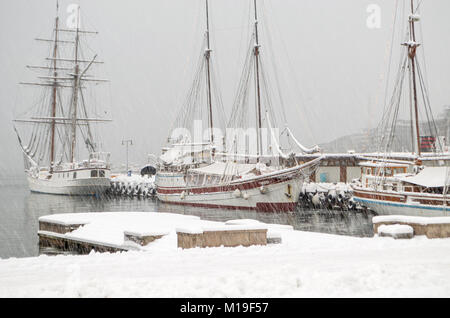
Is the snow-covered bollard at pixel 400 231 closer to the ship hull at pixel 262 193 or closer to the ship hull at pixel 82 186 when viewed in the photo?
the ship hull at pixel 262 193

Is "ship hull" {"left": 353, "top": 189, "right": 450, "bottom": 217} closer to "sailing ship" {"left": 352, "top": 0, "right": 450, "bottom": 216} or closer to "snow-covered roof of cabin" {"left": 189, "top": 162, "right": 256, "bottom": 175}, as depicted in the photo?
"sailing ship" {"left": 352, "top": 0, "right": 450, "bottom": 216}

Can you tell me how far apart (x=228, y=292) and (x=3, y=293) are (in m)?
3.78

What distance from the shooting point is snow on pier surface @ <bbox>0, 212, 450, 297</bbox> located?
25.5 feet

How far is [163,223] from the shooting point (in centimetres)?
2200

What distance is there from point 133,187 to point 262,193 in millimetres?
36718

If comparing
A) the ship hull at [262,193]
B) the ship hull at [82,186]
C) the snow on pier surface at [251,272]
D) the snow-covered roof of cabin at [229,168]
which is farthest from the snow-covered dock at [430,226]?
the ship hull at [82,186]

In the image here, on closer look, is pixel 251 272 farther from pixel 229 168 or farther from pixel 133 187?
pixel 133 187

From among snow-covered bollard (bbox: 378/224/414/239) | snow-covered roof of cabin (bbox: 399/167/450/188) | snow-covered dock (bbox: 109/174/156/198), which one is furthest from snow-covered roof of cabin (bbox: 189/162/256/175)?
snow-covered bollard (bbox: 378/224/414/239)

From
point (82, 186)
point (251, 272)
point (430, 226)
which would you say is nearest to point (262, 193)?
point (430, 226)

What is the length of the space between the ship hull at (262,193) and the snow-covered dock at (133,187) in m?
24.4

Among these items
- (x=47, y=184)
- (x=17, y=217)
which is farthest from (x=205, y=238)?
(x=47, y=184)
